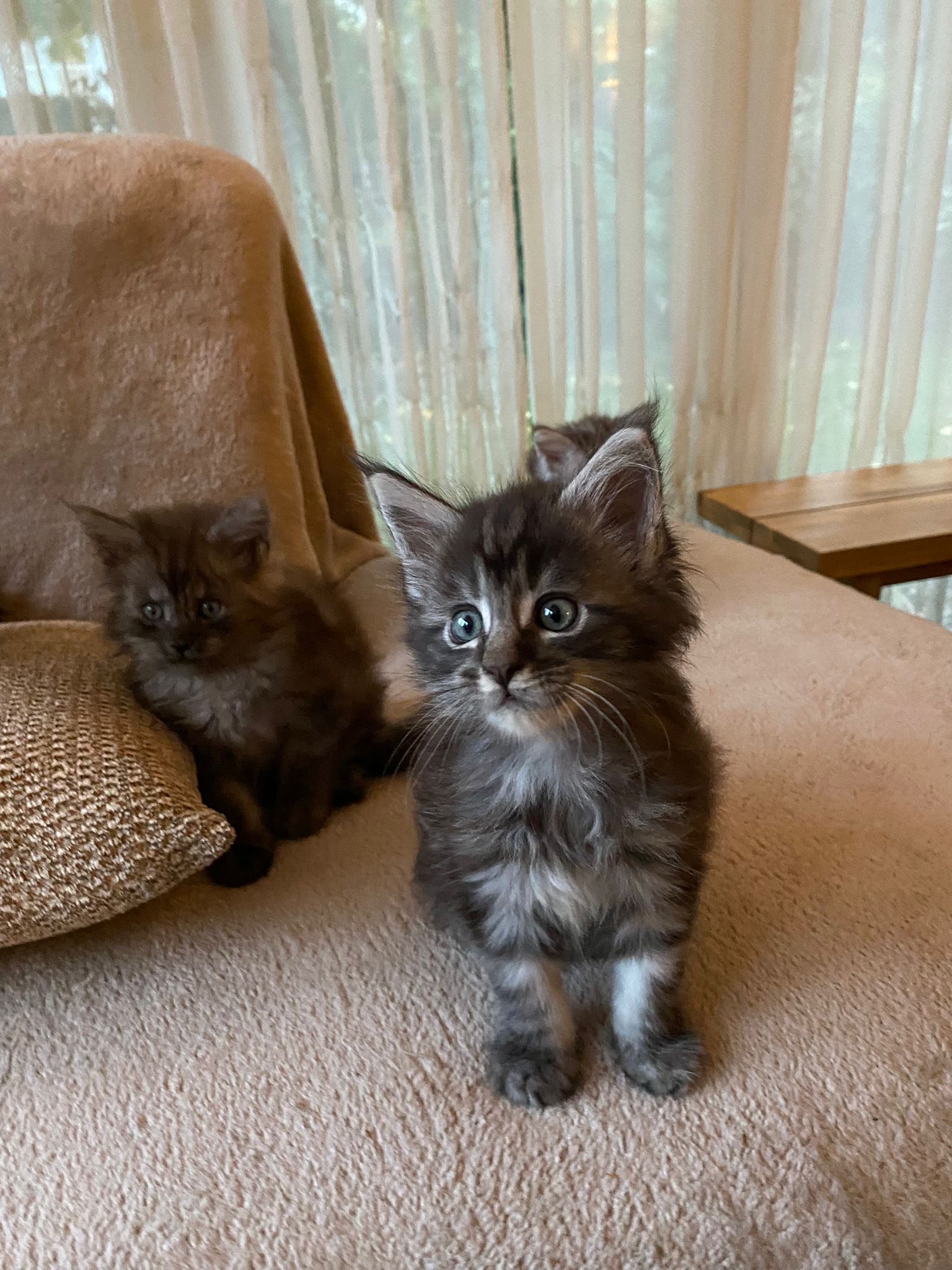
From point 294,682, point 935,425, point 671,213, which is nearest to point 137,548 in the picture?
point 294,682

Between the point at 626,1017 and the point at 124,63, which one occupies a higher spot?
the point at 124,63

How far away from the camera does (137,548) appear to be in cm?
103

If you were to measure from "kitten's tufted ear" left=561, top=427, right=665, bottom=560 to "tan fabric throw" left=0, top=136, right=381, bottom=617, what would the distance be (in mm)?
690

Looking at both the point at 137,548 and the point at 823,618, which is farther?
the point at 823,618

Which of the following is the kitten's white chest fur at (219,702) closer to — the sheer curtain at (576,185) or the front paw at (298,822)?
the front paw at (298,822)

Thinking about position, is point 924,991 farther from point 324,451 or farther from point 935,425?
point 935,425

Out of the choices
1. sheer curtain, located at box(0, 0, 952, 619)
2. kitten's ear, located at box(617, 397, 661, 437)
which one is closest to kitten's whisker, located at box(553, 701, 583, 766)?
kitten's ear, located at box(617, 397, 661, 437)

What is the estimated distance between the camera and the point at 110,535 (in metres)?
1.03

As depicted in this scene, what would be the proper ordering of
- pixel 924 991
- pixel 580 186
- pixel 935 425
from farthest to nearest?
1. pixel 935 425
2. pixel 580 186
3. pixel 924 991

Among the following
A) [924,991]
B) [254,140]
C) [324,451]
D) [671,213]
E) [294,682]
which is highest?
[254,140]

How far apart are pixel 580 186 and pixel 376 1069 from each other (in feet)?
5.26

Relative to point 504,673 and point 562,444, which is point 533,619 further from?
point 562,444

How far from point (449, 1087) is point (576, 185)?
1.63 metres

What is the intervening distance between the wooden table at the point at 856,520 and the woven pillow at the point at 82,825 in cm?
125
